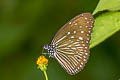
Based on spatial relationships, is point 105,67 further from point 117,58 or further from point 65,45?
point 65,45

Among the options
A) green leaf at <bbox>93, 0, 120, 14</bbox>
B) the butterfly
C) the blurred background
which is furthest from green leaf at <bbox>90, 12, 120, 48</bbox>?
the blurred background

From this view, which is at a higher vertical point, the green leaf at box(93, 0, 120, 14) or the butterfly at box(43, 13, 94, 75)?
the green leaf at box(93, 0, 120, 14)

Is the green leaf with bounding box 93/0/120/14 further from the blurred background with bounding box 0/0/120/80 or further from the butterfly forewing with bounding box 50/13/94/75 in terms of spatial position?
the blurred background with bounding box 0/0/120/80

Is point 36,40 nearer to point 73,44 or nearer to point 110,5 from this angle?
point 73,44

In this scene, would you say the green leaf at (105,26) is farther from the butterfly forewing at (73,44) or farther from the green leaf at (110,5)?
the butterfly forewing at (73,44)

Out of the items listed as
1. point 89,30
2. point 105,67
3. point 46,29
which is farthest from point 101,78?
point 89,30
